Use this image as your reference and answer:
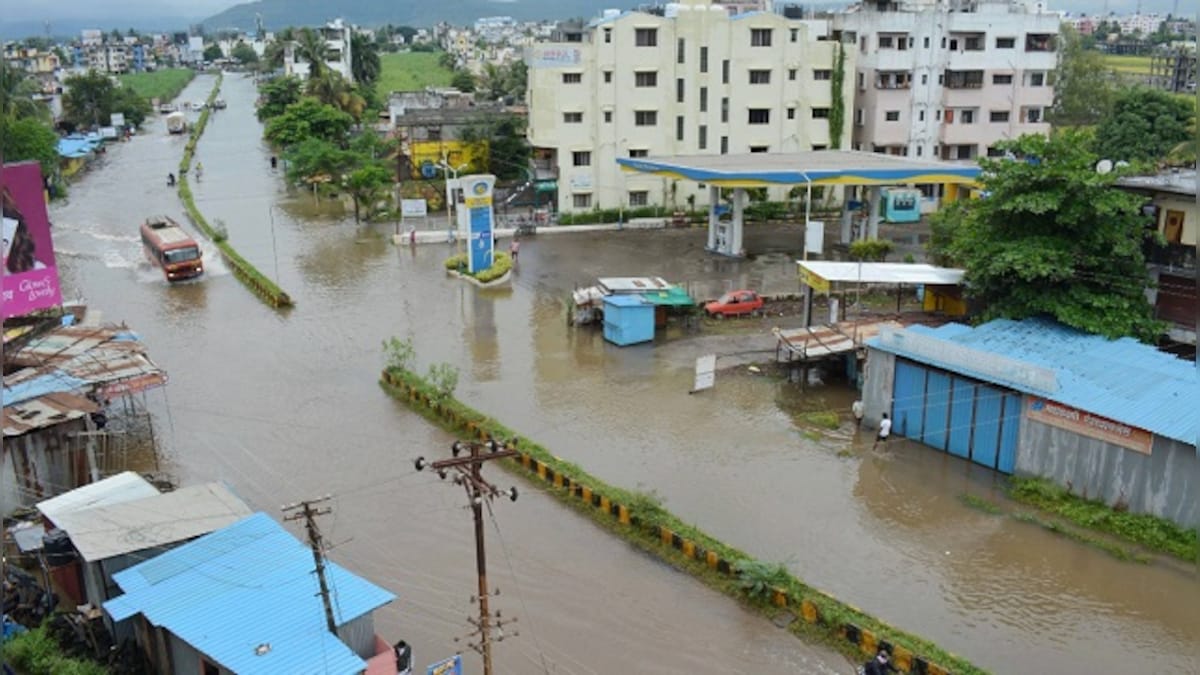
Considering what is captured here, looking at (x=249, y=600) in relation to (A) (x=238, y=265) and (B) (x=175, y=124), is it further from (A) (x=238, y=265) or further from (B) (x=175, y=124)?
(B) (x=175, y=124)

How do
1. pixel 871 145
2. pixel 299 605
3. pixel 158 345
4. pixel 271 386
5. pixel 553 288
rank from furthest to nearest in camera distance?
pixel 871 145, pixel 553 288, pixel 158 345, pixel 271 386, pixel 299 605

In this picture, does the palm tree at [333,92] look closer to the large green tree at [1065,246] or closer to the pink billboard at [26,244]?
the pink billboard at [26,244]

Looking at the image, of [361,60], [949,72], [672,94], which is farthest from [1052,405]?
[361,60]

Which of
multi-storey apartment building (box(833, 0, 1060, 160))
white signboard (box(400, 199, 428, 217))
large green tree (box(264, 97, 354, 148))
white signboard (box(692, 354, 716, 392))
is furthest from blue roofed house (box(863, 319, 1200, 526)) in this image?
large green tree (box(264, 97, 354, 148))

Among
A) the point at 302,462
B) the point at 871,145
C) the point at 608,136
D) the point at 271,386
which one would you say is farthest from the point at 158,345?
the point at 871,145

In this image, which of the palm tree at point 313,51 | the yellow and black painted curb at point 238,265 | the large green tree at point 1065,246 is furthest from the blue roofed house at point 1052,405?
the palm tree at point 313,51

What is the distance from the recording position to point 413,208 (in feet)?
135

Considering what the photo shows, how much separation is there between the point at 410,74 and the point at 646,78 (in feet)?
292

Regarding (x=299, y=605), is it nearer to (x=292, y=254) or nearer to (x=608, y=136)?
(x=292, y=254)

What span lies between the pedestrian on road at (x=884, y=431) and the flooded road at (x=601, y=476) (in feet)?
1.66

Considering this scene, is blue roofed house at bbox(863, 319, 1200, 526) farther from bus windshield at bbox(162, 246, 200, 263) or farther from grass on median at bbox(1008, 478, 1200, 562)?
bus windshield at bbox(162, 246, 200, 263)

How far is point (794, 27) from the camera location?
40.8 m

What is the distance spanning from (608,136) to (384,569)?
28.3 m

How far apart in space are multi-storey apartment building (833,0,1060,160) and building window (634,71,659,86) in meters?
9.18
